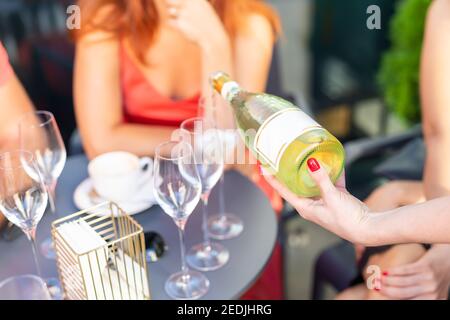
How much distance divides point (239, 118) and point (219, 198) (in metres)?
0.30

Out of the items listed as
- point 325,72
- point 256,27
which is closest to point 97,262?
point 256,27

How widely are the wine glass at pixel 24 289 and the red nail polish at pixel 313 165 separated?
1.55 feet

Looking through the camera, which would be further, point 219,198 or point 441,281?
point 219,198

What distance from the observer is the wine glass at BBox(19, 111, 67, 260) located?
107 centimetres

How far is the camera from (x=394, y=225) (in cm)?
73

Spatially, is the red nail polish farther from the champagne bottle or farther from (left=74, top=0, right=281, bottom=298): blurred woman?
(left=74, top=0, right=281, bottom=298): blurred woman

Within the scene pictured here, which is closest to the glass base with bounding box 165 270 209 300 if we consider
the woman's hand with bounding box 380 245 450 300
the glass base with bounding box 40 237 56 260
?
the glass base with bounding box 40 237 56 260

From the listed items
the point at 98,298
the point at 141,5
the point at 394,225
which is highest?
the point at 141,5

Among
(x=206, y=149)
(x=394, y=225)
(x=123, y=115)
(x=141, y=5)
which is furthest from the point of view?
(x=123, y=115)

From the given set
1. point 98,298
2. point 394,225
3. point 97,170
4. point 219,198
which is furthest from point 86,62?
point 394,225

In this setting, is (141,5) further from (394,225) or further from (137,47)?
(394,225)

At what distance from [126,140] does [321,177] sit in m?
0.69

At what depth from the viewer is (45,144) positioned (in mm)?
1077

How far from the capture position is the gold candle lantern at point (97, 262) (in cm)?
77
